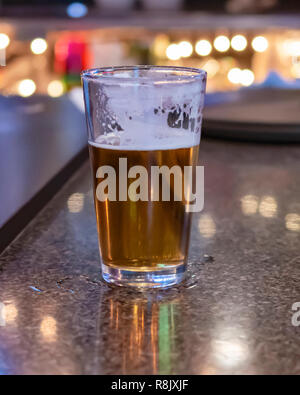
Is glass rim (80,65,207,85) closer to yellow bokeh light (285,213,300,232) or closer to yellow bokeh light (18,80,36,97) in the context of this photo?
yellow bokeh light (285,213,300,232)

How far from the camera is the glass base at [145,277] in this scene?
17.5 inches

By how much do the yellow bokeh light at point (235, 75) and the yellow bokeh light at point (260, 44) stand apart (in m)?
0.20

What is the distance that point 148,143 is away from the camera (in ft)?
1.40

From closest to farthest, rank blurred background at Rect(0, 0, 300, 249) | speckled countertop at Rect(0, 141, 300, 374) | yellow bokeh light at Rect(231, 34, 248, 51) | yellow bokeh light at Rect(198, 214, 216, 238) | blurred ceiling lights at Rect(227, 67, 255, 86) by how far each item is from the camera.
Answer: speckled countertop at Rect(0, 141, 300, 374), yellow bokeh light at Rect(198, 214, 216, 238), blurred background at Rect(0, 0, 300, 249), yellow bokeh light at Rect(231, 34, 248, 51), blurred ceiling lights at Rect(227, 67, 255, 86)

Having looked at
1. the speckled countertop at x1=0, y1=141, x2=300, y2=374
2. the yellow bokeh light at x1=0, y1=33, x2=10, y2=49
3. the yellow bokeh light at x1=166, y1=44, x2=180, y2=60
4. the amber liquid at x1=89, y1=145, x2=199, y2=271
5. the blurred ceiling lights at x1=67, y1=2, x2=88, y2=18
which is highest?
the amber liquid at x1=89, y1=145, x2=199, y2=271

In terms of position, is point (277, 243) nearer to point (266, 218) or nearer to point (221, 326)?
point (266, 218)

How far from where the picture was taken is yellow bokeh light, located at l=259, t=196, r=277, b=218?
25.7 inches

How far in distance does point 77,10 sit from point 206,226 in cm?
283

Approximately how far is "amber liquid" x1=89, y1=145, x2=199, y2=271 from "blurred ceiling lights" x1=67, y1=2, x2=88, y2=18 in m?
2.85

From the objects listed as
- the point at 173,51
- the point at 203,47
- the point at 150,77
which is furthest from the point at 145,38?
the point at 150,77

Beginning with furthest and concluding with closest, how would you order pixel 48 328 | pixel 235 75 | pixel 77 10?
1. pixel 235 75
2. pixel 77 10
3. pixel 48 328
